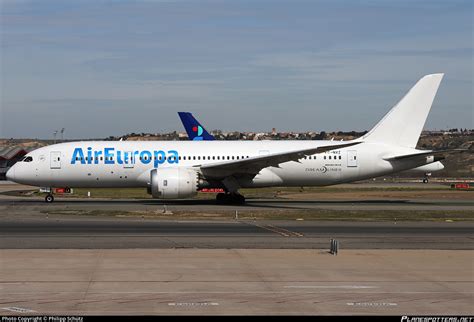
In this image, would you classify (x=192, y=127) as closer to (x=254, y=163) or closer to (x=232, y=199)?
(x=232, y=199)

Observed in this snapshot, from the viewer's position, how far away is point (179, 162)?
4522cm

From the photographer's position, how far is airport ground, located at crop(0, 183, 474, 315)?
14578 mm

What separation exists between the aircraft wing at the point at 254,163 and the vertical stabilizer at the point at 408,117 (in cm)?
344

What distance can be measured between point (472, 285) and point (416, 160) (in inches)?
1189

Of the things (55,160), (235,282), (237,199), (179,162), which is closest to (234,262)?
(235,282)

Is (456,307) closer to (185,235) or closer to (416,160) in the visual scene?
(185,235)

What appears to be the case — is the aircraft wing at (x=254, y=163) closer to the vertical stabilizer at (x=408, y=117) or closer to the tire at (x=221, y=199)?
the tire at (x=221, y=199)

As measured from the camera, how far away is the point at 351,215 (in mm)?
36594

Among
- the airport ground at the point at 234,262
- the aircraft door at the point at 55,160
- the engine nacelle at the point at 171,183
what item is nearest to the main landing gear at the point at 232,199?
the engine nacelle at the point at 171,183

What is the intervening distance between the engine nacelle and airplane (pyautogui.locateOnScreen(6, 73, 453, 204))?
0.18 feet

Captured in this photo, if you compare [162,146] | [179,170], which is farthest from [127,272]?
[162,146]

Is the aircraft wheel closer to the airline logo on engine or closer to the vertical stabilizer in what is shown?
the airline logo on engine

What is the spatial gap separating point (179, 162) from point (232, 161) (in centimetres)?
365

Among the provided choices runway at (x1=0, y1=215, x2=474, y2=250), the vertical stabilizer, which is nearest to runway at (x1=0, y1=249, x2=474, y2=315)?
runway at (x1=0, y1=215, x2=474, y2=250)
